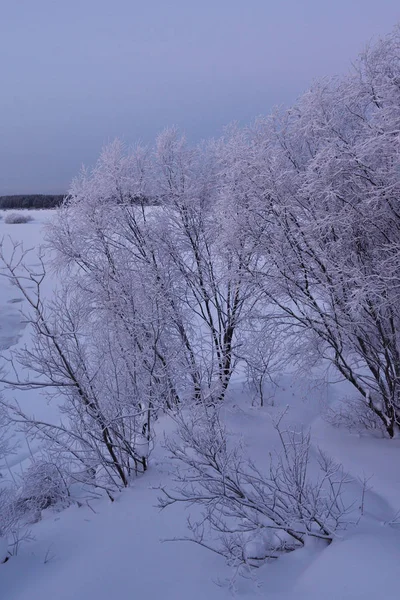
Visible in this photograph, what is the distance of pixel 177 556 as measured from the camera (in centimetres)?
476

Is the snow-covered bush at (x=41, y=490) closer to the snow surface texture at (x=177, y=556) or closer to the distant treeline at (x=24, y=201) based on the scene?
the snow surface texture at (x=177, y=556)

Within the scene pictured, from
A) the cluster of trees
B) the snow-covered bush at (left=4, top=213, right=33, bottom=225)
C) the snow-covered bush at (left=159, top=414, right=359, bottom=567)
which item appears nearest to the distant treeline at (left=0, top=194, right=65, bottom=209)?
the snow-covered bush at (left=4, top=213, right=33, bottom=225)

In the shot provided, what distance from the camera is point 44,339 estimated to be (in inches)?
235

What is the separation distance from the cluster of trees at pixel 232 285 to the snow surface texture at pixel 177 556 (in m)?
0.26

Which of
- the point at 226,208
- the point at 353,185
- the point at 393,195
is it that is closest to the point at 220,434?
the point at 393,195

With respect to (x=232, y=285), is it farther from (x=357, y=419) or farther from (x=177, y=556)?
(x=177, y=556)

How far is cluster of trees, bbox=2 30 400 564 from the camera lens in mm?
4590

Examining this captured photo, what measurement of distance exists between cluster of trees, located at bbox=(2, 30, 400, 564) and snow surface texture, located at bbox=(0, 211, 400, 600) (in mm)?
258

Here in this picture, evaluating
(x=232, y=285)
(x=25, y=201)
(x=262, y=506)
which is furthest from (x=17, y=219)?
(x=262, y=506)

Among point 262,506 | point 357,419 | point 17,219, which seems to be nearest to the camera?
point 262,506

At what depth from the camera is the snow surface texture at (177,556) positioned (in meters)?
3.59

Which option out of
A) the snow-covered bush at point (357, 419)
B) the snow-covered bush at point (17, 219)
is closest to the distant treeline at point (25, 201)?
the snow-covered bush at point (17, 219)

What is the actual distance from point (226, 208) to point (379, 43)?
3.51 meters

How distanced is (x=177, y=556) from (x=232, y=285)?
593 cm
